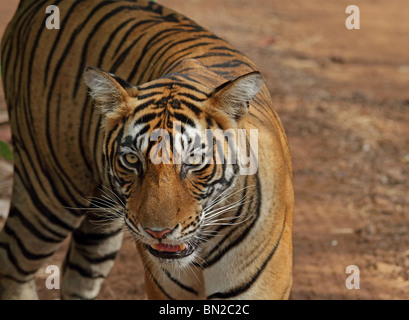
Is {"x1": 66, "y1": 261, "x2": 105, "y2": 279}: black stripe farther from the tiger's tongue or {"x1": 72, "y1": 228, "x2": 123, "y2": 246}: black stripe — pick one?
the tiger's tongue

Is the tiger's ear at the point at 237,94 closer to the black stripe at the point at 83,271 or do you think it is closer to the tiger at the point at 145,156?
the tiger at the point at 145,156

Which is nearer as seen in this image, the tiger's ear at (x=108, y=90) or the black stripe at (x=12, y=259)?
the tiger's ear at (x=108, y=90)

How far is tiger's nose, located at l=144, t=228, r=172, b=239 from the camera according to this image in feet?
7.26

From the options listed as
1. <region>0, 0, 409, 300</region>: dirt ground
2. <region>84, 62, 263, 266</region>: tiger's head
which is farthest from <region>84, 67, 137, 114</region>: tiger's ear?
<region>0, 0, 409, 300</region>: dirt ground

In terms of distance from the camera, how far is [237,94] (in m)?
2.29

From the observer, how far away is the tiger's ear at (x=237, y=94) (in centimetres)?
226

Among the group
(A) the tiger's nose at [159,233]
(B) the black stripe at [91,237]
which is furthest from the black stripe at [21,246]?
(A) the tiger's nose at [159,233]

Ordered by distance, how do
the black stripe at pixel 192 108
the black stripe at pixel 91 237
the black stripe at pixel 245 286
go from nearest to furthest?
1. the black stripe at pixel 192 108
2. the black stripe at pixel 245 286
3. the black stripe at pixel 91 237

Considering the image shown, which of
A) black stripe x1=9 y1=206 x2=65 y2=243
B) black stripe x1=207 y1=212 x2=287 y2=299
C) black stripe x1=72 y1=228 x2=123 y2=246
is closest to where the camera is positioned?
black stripe x1=207 y1=212 x2=287 y2=299

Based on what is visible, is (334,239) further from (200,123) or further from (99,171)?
(200,123)

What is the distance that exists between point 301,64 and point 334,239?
10.6 feet

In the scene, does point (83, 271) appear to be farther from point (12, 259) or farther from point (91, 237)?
point (12, 259)

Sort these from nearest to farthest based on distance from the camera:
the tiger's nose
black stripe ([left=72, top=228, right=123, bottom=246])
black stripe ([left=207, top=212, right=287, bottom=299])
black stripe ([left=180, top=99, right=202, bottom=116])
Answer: the tiger's nose
black stripe ([left=180, top=99, right=202, bottom=116])
black stripe ([left=207, top=212, right=287, bottom=299])
black stripe ([left=72, top=228, right=123, bottom=246])

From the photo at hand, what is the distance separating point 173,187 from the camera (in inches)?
87.1
